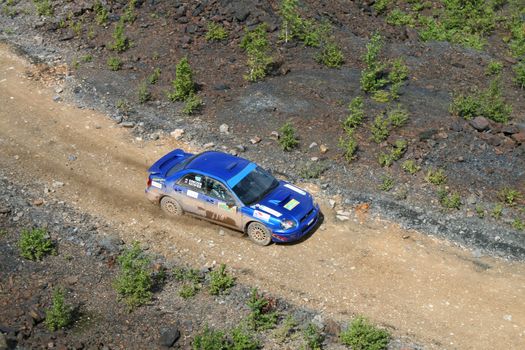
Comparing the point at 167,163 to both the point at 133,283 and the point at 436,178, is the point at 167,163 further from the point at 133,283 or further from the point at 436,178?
the point at 436,178

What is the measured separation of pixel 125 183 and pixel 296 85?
7.07 metres

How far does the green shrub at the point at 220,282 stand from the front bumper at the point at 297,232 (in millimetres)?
1591

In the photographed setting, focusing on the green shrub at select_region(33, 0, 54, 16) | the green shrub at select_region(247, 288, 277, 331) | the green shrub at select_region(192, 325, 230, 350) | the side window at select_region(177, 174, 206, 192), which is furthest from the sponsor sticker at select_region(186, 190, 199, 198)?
the green shrub at select_region(33, 0, 54, 16)

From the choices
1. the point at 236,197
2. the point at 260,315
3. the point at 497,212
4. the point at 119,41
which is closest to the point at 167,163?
the point at 236,197

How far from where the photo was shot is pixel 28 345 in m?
13.2

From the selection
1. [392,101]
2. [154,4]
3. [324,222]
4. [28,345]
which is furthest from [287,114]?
[28,345]

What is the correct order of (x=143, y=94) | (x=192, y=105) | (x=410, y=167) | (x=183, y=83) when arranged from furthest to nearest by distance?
(x=143, y=94) < (x=183, y=83) < (x=192, y=105) < (x=410, y=167)

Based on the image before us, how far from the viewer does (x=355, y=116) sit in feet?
66.3

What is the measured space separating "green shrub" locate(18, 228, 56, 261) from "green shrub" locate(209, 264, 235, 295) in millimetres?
4121

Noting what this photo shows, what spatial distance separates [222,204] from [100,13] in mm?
13333

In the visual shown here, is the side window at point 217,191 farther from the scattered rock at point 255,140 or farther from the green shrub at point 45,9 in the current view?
the green shrub at point 45,9

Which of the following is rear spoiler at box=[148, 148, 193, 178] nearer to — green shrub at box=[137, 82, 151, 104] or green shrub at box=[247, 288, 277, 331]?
green shrub at box=[137, 82, 151, 104]

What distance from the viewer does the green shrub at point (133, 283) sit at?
48.2 ft

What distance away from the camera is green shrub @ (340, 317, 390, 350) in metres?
13.7
